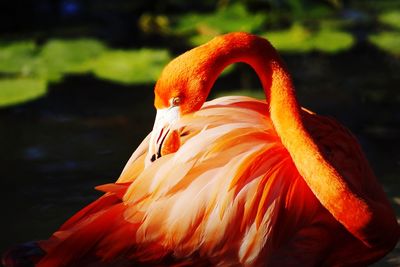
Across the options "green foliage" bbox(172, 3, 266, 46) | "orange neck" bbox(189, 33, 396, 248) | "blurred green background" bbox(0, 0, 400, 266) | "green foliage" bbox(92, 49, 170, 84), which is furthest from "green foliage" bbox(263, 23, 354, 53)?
"orange neck" bbox(189, 33, 396, 248)

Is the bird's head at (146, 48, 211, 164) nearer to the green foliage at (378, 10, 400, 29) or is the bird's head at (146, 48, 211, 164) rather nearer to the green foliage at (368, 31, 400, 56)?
the green foliage at (368, 31, 400, 56)

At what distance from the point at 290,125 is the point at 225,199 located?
350 millimetres

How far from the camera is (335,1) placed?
6.48m

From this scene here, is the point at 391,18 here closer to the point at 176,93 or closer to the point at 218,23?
the point at 218,23

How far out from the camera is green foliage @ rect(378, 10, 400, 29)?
21.1 ft

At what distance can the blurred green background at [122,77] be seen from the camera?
400 centimetres

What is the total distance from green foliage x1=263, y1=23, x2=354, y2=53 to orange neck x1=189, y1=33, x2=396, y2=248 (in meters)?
2.98

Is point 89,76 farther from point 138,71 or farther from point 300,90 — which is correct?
point 300,90

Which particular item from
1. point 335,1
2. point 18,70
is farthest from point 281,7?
point 18,70

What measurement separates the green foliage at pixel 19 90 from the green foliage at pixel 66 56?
196 mm

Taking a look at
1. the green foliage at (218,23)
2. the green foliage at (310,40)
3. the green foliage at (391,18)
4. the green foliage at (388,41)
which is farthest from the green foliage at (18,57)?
the green foliage at (391,18)

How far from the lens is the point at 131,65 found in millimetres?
5418

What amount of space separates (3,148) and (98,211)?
5.81ft

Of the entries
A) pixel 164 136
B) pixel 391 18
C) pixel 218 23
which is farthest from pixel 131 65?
pixel 164 136
